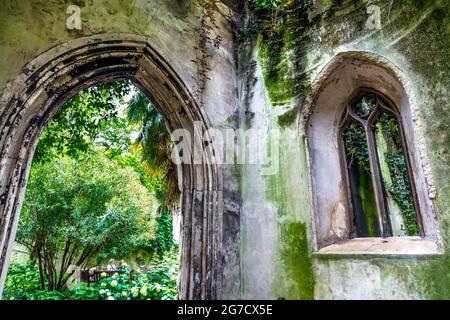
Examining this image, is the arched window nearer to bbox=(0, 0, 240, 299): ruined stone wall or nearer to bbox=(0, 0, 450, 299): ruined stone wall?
bbox=(0, 0, 450, 299): ruined stone wall

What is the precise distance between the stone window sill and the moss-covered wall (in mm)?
57

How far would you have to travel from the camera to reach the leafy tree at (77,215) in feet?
22.1

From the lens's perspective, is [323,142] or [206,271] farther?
[323,142]

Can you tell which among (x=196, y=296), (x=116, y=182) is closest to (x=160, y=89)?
(x=196, y=296)

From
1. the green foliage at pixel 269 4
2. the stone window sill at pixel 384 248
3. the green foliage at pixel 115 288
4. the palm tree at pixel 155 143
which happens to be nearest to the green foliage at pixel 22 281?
the green foliage at pixel 115 288

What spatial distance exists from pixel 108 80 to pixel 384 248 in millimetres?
3419

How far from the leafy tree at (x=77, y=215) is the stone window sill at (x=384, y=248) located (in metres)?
5.96

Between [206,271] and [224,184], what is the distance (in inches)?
41.8

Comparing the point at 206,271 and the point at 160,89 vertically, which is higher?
the point at 160,89

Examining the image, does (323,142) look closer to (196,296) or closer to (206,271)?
(206,271)

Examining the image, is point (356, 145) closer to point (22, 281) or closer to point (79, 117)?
point (79, 117)

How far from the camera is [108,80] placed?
127 inches

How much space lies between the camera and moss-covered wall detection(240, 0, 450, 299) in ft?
7.91
